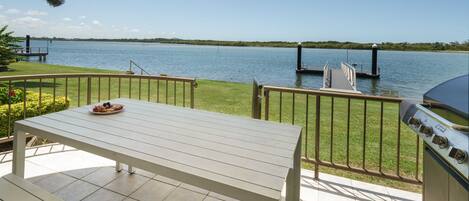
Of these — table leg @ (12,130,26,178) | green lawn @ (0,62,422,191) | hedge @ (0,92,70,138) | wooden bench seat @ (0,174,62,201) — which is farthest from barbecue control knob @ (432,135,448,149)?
hedge @ (0,92,70,138)

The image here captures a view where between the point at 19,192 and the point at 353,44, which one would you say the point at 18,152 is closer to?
the point at 19,192

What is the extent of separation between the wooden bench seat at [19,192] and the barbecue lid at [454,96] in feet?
6.62

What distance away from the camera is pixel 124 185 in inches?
101

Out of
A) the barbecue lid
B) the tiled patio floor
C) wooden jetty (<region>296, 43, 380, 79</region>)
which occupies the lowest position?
the tiled patio floor

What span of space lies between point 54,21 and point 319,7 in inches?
780

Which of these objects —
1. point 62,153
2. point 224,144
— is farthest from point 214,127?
point 62,153

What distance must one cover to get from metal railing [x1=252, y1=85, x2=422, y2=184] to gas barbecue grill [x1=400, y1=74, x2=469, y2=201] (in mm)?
788

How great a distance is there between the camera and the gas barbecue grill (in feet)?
3.45

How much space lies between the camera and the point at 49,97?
4.22 metres

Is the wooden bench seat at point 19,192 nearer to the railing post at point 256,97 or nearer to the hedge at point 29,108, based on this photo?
the railing post at point 256,97

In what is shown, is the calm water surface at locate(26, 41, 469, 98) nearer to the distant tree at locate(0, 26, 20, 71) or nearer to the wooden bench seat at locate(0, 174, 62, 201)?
the wooden bench seat at locate(0, 174, 62, 201)

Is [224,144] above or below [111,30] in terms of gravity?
below

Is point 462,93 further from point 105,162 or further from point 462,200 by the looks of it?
point 105,162

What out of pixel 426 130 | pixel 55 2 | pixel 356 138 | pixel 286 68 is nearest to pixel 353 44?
pixel 286 68
